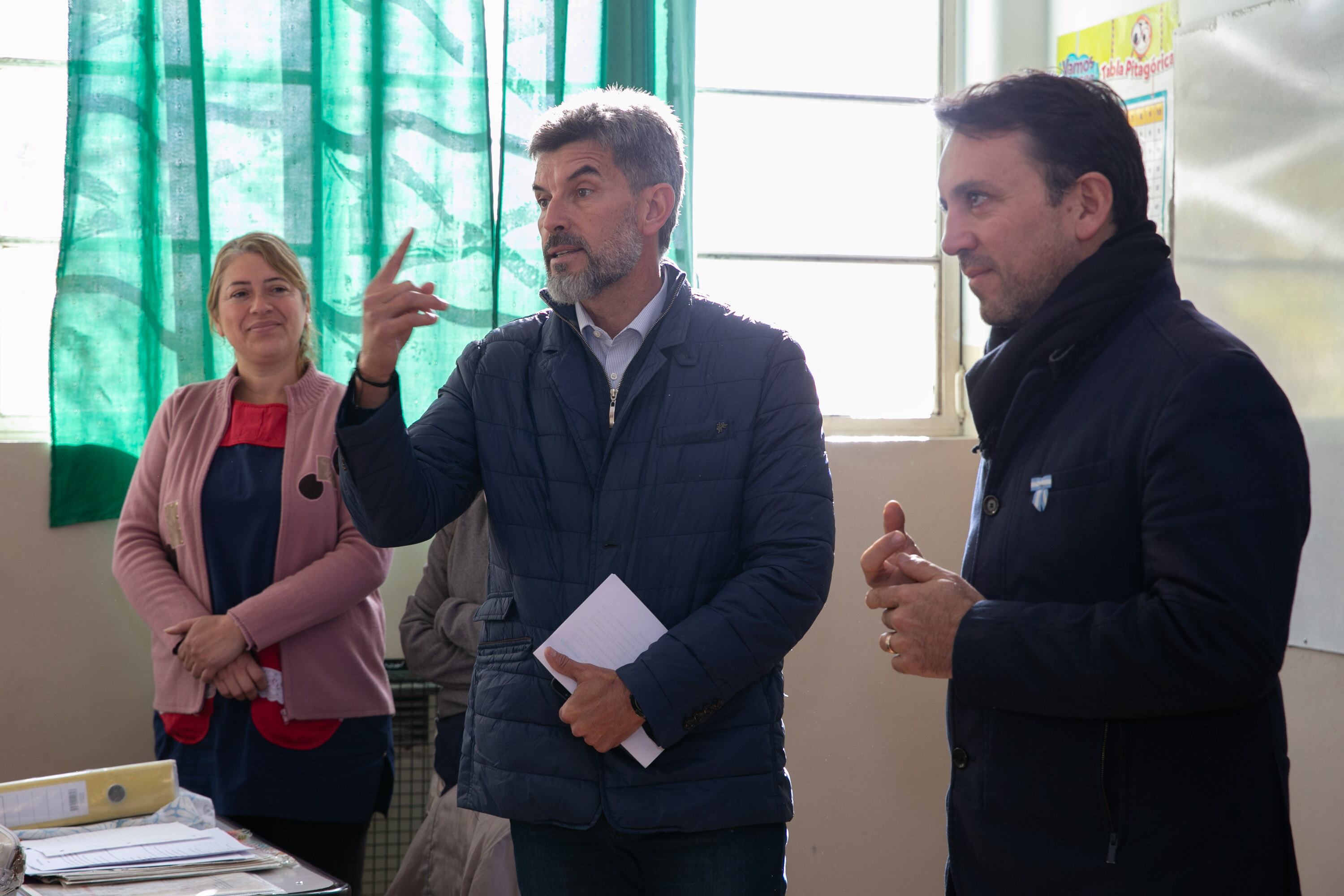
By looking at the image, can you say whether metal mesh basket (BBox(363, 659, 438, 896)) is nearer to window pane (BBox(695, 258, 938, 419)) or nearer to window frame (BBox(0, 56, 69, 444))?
window frame (BBox(0, 56, 69, 444))

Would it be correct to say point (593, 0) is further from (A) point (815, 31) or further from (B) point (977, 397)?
(B) point (977, 397)

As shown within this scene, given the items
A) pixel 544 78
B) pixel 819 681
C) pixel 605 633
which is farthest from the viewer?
pixel 819 681

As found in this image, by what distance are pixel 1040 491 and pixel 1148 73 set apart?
2077 millimetres

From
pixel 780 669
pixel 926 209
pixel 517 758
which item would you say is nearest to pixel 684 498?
pixel 780 669

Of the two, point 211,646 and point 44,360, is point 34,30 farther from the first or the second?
point 211,646

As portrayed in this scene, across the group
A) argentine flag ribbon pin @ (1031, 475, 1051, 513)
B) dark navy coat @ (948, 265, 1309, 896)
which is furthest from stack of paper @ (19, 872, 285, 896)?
argentine flag ribbon pin @ (1031, 475, 1051, 513)

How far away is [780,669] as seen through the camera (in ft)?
5.24

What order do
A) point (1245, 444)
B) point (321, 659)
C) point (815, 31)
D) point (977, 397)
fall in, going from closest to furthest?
1. point (1245, 444)
2. point (977, 397)
3. point (321, 659)
4. point (815, 31)

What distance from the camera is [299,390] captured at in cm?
235

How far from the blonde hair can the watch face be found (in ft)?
6.79

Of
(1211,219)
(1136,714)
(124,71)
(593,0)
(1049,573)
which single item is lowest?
(1136,714)

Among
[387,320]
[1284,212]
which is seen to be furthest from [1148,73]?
[387,320]

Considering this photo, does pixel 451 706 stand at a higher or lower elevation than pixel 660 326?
lower

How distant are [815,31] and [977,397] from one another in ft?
7.24
